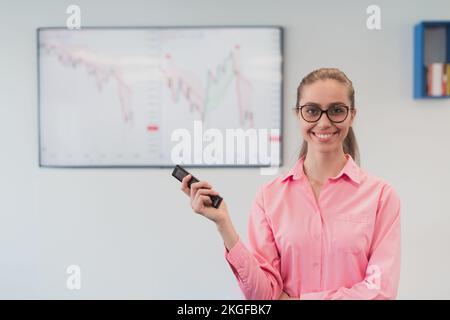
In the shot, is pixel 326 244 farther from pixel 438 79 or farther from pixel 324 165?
pixel 438 79

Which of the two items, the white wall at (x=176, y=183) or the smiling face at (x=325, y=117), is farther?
the white wall at (x=176, y=183)

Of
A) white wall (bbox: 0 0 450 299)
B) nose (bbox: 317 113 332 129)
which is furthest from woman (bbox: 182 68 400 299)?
white wall (bbox: 0 0 450 299)

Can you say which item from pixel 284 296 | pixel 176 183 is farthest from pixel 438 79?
pixel 284 296

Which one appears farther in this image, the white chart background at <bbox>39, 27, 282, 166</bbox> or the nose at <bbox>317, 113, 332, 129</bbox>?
the white chart background at <bbox>39, 27, 282, 166</bbox>

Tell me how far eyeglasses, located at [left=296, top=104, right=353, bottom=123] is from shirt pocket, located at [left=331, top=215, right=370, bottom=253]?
0.15 metres

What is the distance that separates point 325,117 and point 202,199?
0.22 metres

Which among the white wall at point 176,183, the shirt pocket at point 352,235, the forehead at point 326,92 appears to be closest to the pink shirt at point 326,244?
the shirt pocket at point 352,235

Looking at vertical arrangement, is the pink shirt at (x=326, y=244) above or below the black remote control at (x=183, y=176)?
below

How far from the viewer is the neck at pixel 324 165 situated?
2.41ft

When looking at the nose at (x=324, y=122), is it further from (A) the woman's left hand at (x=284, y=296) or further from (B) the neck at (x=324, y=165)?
(A) the woman's left hand at (x=284, y=296)

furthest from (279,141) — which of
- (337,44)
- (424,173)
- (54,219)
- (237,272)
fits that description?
(237,272)

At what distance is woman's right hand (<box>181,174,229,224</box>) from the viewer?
631 mm

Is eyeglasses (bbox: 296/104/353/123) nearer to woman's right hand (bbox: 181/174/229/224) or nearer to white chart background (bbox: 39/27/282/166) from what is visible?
woman's right hand (bbox: 181/174/229/224)
